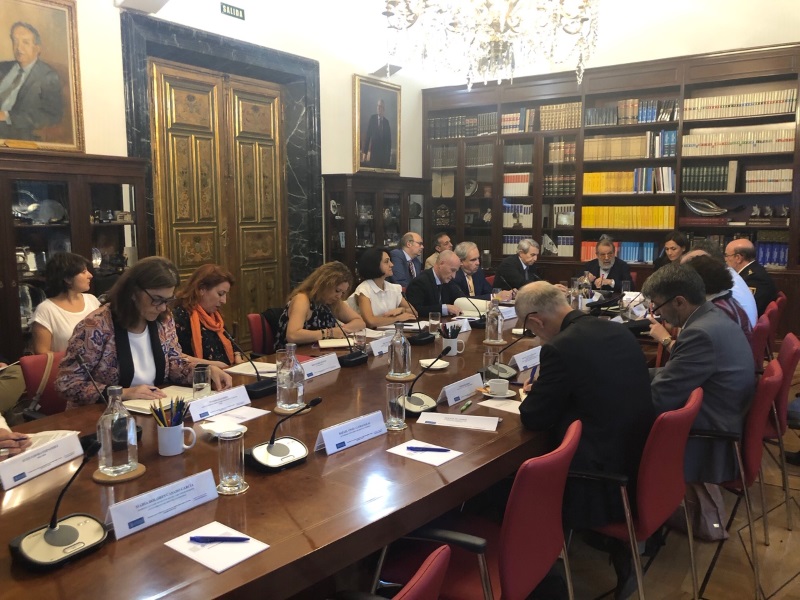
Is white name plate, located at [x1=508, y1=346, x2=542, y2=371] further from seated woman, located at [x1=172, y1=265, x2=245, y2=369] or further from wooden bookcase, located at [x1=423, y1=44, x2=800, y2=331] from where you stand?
wooden bookcase, located at [x1=423, y1=44, x2=800, y2=331]

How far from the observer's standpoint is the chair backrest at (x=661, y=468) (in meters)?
2.07

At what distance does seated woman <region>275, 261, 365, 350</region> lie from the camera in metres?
3.74

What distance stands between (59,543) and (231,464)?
1.43 feet

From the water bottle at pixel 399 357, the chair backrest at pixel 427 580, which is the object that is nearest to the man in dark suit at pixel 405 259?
the water bottle at pixel 399 357

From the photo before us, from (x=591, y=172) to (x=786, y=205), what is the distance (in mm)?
1983

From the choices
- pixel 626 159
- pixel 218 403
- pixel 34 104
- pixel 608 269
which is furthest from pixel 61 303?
pixel 626 159

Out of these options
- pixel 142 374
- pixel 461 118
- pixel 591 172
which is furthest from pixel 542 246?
pixel 142 374

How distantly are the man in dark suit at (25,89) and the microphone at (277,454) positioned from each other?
3678mm

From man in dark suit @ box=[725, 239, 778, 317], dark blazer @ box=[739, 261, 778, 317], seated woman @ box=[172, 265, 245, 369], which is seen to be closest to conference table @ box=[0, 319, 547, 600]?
seated woman @ box=[172, 265, 245, 369]

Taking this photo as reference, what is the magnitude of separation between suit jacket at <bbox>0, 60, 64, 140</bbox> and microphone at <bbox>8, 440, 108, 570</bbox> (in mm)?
3873

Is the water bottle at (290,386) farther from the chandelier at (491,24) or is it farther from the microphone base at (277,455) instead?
the chandelier at (491,24)

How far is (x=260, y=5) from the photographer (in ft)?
20.3

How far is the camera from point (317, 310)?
398 centimetres

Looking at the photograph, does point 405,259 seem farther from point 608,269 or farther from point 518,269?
point 608,269
